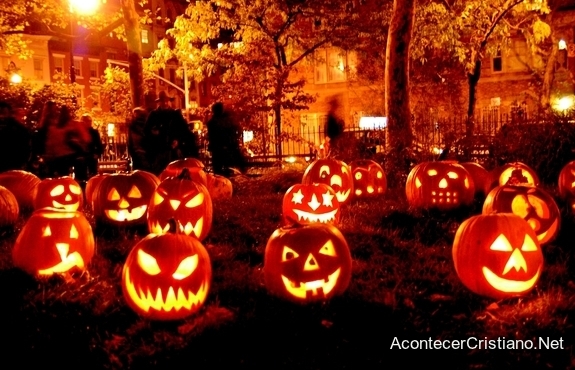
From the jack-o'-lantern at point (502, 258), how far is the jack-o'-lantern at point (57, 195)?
16.8ft

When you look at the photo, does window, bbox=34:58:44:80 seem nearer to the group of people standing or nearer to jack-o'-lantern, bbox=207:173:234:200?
the group of people standing

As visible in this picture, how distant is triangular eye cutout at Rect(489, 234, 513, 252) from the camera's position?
4.59 meters

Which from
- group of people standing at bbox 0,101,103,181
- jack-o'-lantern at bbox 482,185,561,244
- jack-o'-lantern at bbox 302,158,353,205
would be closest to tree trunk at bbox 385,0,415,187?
jack-o'-lantern at bbox 302,158,353,205

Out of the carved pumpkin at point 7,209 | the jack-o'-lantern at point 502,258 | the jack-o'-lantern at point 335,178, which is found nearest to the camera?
the jack-o'-lantern at point 502,258

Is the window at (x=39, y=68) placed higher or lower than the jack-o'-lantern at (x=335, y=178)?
higher

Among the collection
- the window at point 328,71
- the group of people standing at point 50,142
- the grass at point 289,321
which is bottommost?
the grass at point 289,321

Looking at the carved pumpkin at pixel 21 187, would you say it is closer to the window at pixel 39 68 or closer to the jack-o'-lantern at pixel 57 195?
the jack-o'-lantern at pixel 57 195

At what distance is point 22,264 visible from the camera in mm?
5297

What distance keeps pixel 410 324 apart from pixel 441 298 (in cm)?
63

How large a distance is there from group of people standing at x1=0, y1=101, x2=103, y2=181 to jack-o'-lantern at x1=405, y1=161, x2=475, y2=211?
565 centimetres

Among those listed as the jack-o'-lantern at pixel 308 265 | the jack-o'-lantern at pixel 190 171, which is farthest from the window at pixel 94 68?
the jack-o'-lantern at pixel 308 265

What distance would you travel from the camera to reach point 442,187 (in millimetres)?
7812

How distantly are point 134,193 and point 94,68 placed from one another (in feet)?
171

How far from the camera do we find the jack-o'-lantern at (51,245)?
5.26 meters
